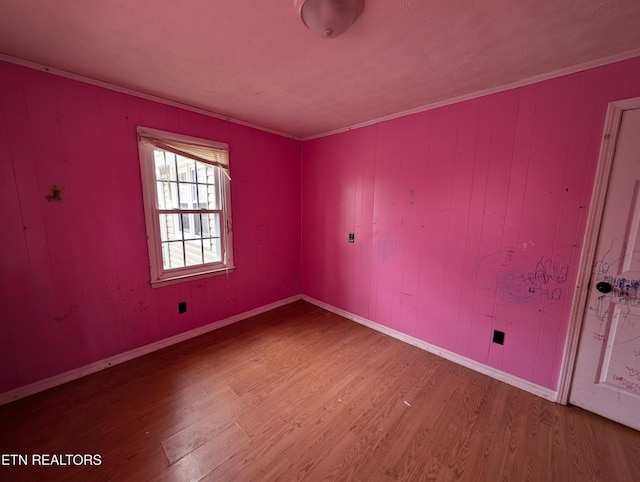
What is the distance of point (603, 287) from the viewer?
5.35 ft

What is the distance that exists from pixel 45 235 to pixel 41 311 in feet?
1.90

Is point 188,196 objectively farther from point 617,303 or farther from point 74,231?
point 617,303

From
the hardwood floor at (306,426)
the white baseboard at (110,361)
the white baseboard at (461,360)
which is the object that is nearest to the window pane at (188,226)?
the white baseboard at (110,361)

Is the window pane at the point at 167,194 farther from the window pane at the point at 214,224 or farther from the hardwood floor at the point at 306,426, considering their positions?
the hardwood floor at the point at 306,426

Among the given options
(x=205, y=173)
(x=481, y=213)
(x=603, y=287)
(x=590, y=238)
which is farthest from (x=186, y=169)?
(x=603, y=287)

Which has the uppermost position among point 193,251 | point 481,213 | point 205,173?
point 205,173

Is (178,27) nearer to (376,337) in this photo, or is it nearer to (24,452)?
(24,452)

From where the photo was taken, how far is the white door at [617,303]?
1518mm

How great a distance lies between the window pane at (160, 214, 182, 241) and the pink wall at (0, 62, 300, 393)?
173 millimetres

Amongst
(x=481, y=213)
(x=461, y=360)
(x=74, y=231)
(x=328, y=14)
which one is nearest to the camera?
(x=328, y=14)

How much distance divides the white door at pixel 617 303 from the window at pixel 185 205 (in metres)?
3.15

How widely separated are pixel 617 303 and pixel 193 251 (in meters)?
3.50

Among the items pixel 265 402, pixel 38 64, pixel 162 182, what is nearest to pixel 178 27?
pixel 38 64

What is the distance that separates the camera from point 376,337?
2742mm
